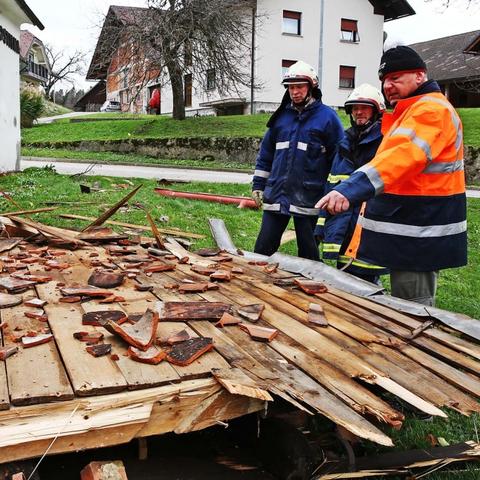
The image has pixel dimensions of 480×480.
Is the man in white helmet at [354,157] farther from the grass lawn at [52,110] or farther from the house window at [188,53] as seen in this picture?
the grass lawn at [52,110]

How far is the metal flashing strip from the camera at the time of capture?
3158 mm

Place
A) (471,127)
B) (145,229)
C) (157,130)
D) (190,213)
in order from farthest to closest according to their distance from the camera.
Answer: (157,130)
(471,127)
(190,213)
(145,229)

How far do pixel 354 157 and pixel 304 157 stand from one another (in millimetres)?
578

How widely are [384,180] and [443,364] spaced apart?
0.88m

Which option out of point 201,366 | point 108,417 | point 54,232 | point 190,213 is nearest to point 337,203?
point 201,366

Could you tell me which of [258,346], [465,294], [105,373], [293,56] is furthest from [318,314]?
[293,56]

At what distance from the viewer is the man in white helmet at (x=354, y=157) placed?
4223 mm

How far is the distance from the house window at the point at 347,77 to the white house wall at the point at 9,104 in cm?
2387

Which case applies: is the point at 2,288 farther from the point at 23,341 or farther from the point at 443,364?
the point at 443,364

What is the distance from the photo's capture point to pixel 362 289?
12.7 feet

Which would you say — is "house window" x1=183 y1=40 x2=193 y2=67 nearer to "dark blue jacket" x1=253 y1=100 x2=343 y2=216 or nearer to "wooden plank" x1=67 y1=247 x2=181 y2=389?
"dark blue jacket" x1=253 y1=100 x2=343 y2=216

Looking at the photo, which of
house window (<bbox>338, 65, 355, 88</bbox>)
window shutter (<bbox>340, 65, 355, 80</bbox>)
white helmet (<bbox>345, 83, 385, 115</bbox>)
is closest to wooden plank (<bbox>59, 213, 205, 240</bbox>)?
white helmet (<bbox>345, 83, 385, 115</bbox>)

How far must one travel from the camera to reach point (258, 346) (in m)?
2.70

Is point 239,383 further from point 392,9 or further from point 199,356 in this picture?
point 392,9
